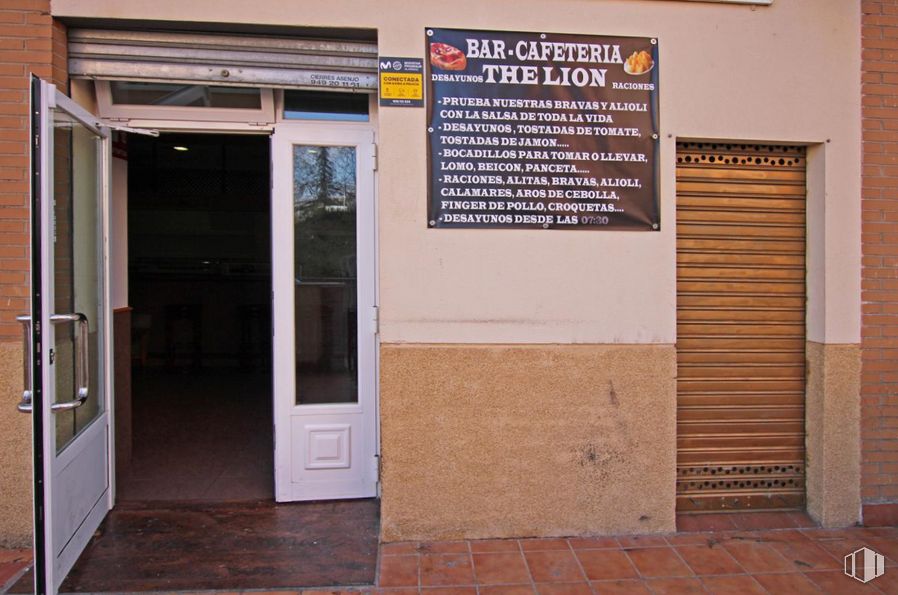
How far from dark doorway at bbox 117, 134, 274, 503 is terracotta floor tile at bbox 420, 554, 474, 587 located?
13.9ft

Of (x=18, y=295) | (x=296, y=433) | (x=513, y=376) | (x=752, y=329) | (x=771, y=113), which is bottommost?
(x=296, y=433)

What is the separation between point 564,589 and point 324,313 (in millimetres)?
2355

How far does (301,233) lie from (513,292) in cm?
157

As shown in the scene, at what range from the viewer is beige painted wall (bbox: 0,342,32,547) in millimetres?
3701

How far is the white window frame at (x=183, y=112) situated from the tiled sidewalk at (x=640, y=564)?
2.87 m

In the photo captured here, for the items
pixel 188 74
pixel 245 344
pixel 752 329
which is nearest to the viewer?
pixel 188 74

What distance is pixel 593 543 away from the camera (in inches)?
152

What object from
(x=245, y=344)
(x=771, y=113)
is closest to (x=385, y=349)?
(x=771, y=113)

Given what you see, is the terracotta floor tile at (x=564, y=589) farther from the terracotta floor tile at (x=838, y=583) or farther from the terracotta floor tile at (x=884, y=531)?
the terracotta floor tile at (x=884, y=531)

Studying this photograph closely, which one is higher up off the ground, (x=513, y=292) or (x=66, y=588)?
(x=513, y=292)

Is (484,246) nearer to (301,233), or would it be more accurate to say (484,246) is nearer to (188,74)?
(301,233)

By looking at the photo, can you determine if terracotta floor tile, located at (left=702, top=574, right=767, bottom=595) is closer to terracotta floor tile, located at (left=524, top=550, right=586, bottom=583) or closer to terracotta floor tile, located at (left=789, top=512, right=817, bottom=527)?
terracotta floor tile, located at (left=524, top=550, right=586, bottom=583)

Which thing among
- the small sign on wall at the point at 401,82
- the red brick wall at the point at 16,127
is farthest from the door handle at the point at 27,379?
the small sign on wall at the point at 401,82

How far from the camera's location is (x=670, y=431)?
3.98 m
